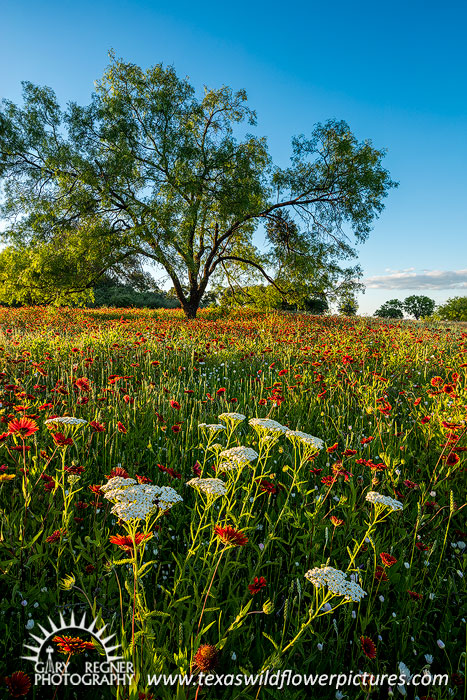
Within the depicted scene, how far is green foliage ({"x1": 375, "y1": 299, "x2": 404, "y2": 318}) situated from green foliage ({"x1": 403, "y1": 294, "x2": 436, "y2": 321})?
4.35ft

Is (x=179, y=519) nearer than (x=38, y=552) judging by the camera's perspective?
No

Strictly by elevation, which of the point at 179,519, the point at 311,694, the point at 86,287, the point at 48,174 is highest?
the point at 48,174

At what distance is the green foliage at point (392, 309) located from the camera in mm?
62919

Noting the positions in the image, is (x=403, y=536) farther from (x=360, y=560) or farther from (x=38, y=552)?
(x=38, y=552)

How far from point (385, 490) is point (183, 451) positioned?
5.85ft

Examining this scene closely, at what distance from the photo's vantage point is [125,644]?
128 centimetres

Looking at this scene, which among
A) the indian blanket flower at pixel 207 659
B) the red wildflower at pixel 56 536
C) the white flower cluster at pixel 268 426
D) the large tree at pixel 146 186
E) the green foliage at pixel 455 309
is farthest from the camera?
the green foliage at pixel 455 309

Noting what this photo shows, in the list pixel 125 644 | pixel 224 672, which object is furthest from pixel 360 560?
pixel 125 644

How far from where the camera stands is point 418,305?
68500 millimetres

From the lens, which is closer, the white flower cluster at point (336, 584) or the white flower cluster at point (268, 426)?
the white flower cluster at point (336, 584)

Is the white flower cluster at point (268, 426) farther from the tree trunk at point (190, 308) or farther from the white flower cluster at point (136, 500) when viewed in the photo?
the tree trunk at point (190, 308)

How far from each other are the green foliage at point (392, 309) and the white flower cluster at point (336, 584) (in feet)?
215

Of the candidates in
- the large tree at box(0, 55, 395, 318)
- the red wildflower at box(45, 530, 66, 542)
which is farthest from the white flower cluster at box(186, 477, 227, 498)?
the large tree at box(0, 55, 395, 318)

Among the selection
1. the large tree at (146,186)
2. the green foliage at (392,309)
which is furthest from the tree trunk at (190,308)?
the green foliage at (392,309)
